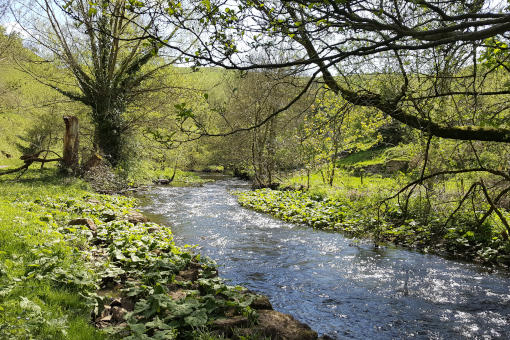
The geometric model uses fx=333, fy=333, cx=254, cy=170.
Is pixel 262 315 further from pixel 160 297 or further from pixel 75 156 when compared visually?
pixel 75 156

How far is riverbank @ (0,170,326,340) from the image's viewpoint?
3490 millimetres

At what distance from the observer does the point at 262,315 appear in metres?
4.16

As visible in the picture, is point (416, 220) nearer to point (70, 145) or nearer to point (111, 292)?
point (111, 292)

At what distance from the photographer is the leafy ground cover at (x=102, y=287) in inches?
137

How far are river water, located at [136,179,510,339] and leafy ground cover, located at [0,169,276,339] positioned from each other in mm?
928

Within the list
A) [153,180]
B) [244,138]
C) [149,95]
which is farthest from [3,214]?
[153,180]

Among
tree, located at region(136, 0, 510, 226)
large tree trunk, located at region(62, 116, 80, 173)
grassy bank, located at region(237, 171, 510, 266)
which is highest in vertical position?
tree, located at region(136, 0, 510, 226)

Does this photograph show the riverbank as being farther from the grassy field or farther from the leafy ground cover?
the grassy field

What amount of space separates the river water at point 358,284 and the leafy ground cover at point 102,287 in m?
0.93

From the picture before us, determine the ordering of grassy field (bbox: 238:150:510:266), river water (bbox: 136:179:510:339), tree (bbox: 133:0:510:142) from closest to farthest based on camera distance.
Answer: tree (bbox: 133:0:510:142) → river water (bbox: 136:179:510:339) → grassy field (bbox: 238:150:510:266)

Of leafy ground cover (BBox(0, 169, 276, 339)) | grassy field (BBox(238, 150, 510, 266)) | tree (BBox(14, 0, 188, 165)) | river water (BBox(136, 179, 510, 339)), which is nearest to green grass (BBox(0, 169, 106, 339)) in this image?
leafy ground cover (BBox(0, 169, 276, 339))

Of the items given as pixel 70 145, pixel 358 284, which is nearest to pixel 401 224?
pixel 358 284

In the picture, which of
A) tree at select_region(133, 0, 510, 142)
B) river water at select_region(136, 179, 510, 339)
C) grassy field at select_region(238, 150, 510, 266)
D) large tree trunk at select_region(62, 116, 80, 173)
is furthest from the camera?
large tree trunk at select_region(62, 116, 80, 173)

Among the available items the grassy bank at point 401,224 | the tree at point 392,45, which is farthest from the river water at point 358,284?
the tree at point 392,45
